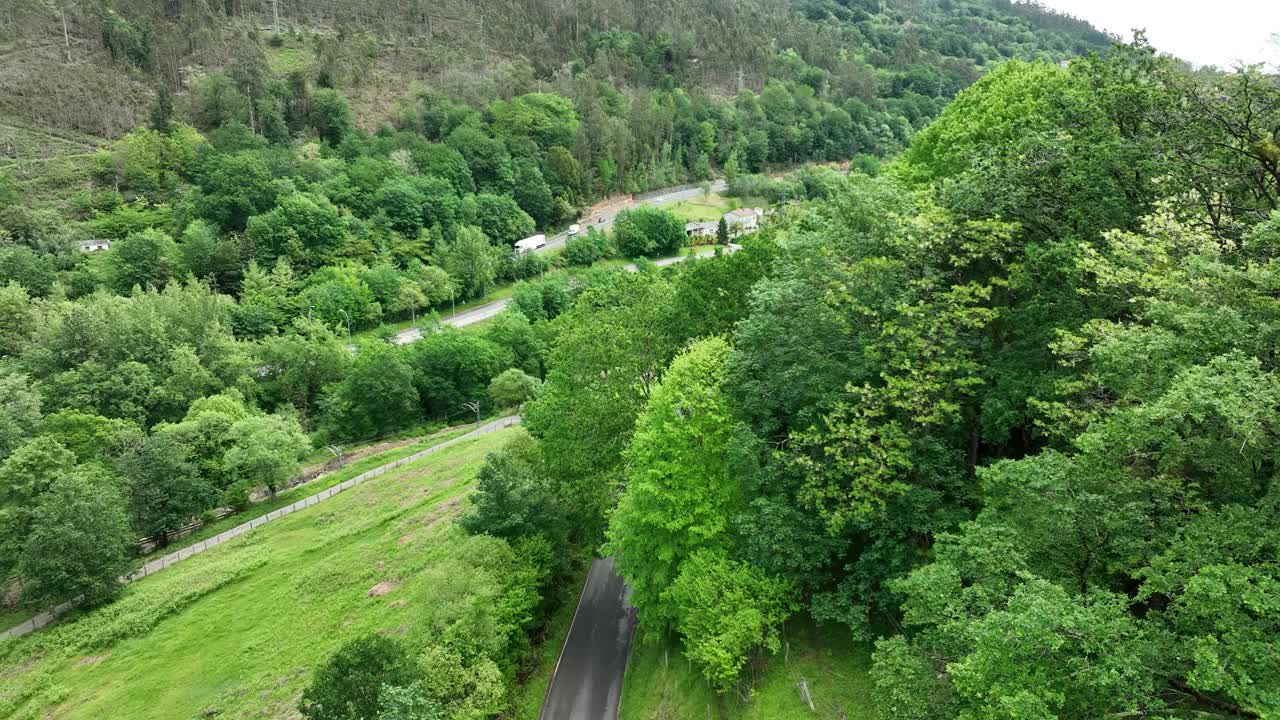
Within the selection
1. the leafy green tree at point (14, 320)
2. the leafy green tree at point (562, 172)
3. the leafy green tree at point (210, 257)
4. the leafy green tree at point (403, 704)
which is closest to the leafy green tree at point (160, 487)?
the leafy green tree at point (14, 320)

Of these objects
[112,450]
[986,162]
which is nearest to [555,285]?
[112,450]

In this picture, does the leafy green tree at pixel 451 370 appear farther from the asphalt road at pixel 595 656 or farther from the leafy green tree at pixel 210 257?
the asphalt road at pixel 595 656

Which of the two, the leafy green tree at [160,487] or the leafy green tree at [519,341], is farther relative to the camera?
the leafy green tree at [519,341]

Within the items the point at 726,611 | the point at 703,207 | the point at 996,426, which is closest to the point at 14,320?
the point at 726,611

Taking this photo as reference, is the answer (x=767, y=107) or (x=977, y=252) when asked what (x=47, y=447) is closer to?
(x=977, y=252)

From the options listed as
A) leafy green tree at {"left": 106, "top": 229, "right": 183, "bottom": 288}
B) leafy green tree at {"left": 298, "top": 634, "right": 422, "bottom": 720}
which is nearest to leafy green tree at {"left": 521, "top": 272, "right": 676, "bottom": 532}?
leafy green tree at {"left": 298, "top": 634, "right": 422, "bottom": 720}

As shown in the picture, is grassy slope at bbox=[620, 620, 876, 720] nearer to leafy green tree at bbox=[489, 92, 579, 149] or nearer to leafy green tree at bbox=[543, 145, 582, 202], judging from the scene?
leafy green tree at bbox=[543, 145, 582, 202]
